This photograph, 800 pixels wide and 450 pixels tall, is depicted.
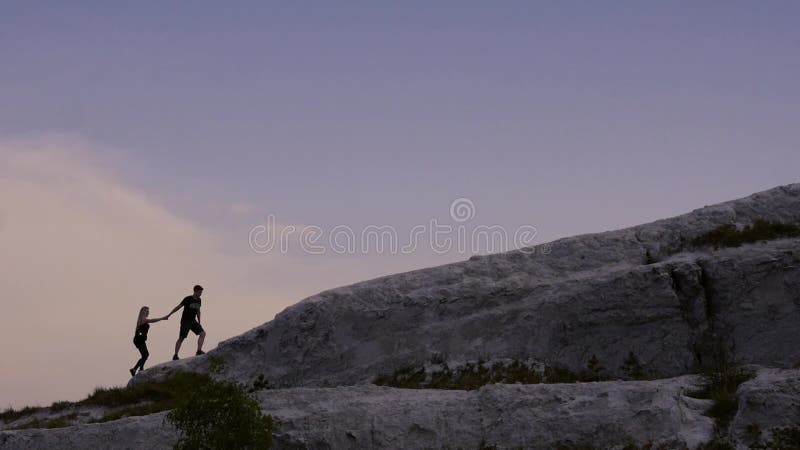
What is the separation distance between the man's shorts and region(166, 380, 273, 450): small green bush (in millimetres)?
13965

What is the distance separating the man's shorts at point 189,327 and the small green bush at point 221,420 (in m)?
14.0

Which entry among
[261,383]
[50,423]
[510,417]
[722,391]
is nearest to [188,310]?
[261,383]

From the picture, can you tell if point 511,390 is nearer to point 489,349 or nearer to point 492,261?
point 489,349

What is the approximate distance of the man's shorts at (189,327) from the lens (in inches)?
1390

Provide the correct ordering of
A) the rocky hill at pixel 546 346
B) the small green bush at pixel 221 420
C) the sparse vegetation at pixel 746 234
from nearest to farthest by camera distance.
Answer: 1. the small green bush at pixel 221 420
2. the rocky hill at pixel 546 346
3. the sparse vegetation at pixel 746 234

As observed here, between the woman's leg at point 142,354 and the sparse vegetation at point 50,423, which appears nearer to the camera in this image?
the sparse vegetation at point 50,423

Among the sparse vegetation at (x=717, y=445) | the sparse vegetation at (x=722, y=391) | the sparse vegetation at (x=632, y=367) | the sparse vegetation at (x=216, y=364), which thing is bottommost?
the sparse vegetation at (x=717, y=445)

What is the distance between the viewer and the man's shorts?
35.3 meters

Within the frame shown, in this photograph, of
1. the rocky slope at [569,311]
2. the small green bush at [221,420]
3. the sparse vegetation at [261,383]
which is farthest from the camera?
the sparse vegetation at [261,383]

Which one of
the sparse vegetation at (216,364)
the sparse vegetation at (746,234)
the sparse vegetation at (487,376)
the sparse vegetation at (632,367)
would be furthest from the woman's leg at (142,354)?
the sparse vegetation at (746,234)

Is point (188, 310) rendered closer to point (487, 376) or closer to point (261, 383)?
point (261, 383)

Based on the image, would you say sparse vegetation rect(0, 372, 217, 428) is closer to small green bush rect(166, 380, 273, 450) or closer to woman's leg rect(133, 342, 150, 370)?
woman's leg rect(133, 342, 150, 370)

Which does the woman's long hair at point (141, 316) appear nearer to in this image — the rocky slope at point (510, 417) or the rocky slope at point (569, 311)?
the rocky slope at point (569, 311)

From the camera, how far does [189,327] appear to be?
3538cm
